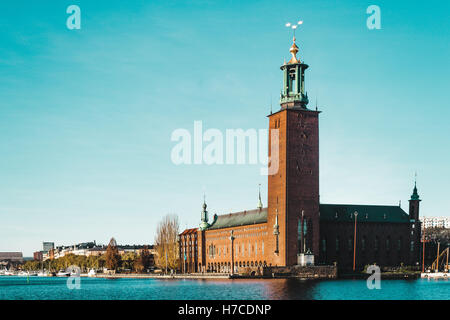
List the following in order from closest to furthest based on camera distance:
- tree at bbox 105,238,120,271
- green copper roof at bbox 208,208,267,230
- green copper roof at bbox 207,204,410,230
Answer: green copper roof at bbox 207,204,410,230, green copper roof at bbox 208,208,267,230, tree at bbox 105,238,120,271

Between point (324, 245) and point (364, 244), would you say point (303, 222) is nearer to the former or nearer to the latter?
point (324, 245)

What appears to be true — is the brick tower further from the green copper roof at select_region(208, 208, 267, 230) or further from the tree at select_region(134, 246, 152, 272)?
the tree at select_region(134, 246, 152, 272)

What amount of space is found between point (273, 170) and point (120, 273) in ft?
175

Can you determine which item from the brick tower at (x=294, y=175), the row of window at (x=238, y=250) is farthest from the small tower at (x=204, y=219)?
the brick tower at (x=294, y=175)

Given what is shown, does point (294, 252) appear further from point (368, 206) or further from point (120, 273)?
point (120, 273)

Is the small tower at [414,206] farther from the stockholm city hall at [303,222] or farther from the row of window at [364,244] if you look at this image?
the row of window at [364,244]

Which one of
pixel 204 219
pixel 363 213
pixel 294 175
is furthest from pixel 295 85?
pixel 204 219

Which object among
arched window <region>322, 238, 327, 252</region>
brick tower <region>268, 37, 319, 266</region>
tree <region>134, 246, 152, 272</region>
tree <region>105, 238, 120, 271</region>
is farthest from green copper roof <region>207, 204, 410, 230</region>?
tree <region>105, 238, 120, 271</region>

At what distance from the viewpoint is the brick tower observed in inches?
3932

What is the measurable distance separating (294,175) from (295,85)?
42.3 ft

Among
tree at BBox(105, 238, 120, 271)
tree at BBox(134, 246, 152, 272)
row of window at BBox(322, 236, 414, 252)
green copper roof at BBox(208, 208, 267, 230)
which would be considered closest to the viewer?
row of window at BBox(322, 236, 414, 252)

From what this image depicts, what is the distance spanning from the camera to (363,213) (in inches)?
4530

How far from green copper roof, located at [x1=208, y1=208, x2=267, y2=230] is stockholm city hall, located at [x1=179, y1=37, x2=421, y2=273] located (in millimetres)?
249

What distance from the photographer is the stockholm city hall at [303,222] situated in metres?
100
